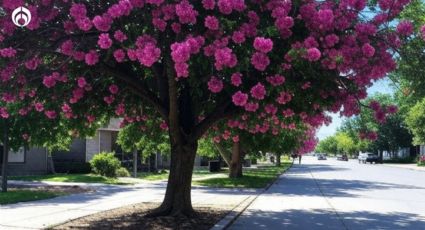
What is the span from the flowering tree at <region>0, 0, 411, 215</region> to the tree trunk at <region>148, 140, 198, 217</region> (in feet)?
6.51

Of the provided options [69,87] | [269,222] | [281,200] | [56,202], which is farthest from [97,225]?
[281,200]

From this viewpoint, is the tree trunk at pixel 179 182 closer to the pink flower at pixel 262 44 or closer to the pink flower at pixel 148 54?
the pink flower at pixel 148 54

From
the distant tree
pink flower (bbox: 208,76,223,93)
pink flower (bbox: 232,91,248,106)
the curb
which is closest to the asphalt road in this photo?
the curb

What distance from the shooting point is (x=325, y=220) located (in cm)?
1413

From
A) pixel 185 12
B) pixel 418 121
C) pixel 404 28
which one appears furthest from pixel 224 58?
pixel 418 121

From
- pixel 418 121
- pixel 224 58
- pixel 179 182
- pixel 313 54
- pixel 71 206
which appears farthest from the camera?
pixel 418 121

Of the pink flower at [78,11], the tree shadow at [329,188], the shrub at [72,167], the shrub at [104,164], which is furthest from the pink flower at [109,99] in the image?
the shrub at [72,167]

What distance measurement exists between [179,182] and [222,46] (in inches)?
219

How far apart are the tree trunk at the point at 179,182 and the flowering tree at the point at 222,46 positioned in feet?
6.51

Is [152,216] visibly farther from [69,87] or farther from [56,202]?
[56,202]

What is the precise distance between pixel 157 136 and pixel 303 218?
5495 millimetres

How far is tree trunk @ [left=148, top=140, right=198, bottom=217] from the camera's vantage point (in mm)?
13055

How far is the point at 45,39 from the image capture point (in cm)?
967

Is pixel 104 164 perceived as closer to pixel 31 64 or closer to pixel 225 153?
pixel 225 153
